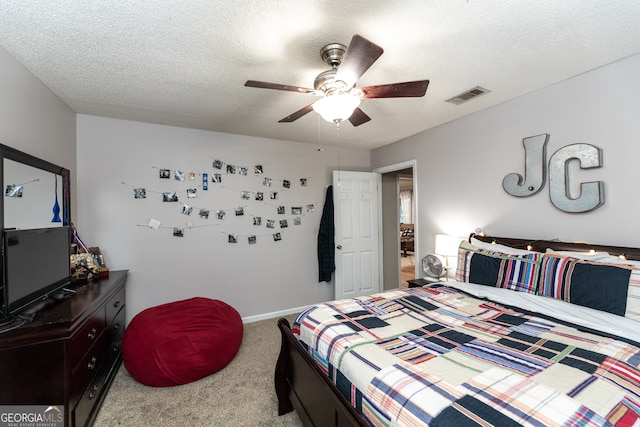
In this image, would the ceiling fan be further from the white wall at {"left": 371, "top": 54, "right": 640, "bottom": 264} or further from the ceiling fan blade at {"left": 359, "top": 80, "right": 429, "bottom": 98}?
the white wall at {"left": 371, "top": 54, "right": 640, "bottom": 264}

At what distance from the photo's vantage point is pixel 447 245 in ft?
9.53

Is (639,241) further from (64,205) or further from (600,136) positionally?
(64,205)

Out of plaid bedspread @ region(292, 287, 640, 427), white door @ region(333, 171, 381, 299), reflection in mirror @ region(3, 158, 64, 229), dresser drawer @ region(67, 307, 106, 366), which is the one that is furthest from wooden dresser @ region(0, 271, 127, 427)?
white door @ region(333, 171, 381, 299)

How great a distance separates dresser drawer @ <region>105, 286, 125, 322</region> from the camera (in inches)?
88.9

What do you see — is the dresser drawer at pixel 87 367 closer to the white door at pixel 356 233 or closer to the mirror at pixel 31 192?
the mirror at pixel 31 192

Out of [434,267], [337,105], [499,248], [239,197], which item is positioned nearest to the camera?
[337,105]

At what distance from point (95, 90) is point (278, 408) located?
2.94 m

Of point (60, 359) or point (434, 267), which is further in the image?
point (434, 267)

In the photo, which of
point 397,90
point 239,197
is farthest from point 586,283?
point 239,197

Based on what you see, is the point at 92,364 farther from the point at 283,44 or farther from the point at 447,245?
the point at 447,245

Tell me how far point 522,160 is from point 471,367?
84.9 inches

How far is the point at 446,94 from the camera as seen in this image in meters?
2.46

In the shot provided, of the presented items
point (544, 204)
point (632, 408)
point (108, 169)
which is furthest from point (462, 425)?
point (108, 169)

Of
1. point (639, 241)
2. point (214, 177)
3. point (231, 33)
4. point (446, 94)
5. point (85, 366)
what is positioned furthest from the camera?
point (214, 177)
